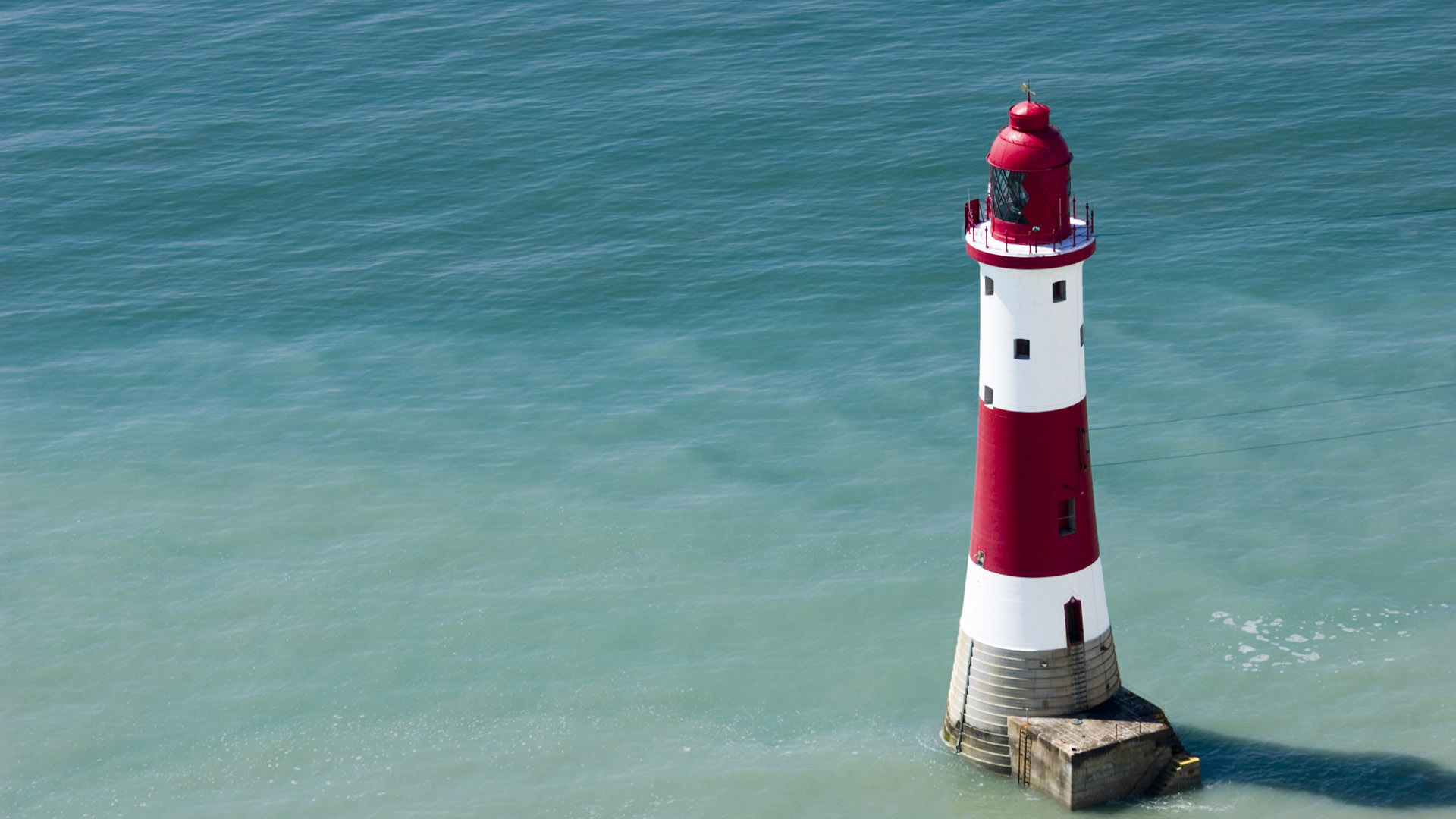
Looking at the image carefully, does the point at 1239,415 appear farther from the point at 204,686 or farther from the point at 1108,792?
the point at 204,686

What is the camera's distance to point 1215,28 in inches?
2825

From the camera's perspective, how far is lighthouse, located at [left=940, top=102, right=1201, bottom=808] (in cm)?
3011

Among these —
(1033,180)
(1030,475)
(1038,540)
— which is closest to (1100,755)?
(1038,540)

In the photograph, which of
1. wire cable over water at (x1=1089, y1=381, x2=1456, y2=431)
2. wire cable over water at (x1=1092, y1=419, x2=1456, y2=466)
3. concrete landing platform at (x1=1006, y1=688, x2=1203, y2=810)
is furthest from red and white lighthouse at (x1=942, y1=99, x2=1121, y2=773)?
wire cable over water at (x1=1089, y1=381, x2=1456, y2=431)

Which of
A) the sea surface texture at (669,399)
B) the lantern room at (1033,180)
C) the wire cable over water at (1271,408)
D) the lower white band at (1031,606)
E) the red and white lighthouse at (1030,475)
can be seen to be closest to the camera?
the lantern room at (1033,180)

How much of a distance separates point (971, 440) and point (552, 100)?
29.1 metres

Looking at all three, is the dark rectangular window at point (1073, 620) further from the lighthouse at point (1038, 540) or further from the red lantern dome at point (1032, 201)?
the red lantern dome at point (1032, 201)

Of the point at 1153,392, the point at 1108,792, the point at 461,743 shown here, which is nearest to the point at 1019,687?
the point at 1108,792

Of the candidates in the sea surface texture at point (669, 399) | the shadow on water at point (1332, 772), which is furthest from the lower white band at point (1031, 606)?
the shadow on water at point (1332, 772)

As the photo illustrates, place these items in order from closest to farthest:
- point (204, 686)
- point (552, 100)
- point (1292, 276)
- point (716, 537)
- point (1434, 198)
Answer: point (204, 686), point (716, 537), point (1292, 276), point (1434, 198), point (552, 100)

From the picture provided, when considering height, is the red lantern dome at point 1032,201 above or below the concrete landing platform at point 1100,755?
above

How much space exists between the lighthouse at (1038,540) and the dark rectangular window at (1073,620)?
1.0 inches

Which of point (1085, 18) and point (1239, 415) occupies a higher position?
point (1085, 18)

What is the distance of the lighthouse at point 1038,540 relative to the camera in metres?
30.1
